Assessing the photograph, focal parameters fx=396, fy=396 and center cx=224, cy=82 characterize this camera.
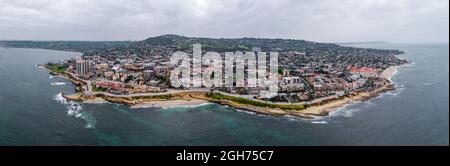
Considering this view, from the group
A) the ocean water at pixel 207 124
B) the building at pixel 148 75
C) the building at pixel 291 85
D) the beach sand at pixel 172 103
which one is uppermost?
the building at pixel 148 75

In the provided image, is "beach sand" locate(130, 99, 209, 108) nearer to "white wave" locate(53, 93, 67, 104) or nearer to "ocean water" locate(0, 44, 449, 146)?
"ocean water" locate(0, 44, 449, 146)

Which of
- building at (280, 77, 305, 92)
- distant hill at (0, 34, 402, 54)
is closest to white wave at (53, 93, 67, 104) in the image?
building at (280, 77, 305, 92)

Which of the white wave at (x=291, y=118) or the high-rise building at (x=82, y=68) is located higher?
the high-rise building at (x=82, y=68)

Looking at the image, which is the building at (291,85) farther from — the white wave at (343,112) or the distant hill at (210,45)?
the distant hill at (210,45)

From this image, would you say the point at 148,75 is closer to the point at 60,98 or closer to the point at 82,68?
the point at 82,68

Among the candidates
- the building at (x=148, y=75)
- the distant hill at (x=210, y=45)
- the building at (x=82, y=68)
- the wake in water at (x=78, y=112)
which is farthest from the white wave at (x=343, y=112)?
the distant hill at (x=210, y=45)
